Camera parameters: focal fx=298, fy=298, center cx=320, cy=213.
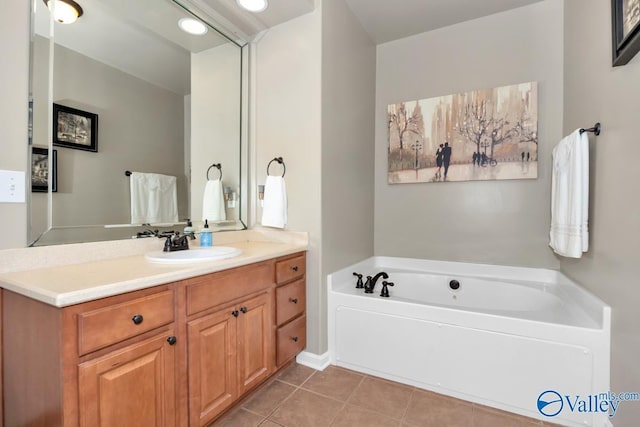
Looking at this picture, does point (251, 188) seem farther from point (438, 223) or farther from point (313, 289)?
point (438, 223)

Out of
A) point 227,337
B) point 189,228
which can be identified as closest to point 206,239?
point 189,228

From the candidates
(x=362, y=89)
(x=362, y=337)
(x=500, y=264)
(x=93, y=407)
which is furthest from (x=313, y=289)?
(x=362, y=89)

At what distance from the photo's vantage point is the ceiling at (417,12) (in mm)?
2334

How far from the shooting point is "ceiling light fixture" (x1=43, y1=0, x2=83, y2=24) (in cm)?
132

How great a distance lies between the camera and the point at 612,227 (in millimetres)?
1471

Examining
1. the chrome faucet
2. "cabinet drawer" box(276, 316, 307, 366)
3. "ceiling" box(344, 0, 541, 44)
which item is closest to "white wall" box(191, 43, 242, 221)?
the chrome faucet

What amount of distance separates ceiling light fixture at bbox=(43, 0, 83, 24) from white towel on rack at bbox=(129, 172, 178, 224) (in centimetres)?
73

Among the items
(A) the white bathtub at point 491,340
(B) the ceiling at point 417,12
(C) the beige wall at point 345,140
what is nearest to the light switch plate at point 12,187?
(C) the beige wall at point 345,140

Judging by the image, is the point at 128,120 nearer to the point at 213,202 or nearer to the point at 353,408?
the point at 213,202

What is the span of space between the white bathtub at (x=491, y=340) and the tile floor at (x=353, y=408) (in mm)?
83

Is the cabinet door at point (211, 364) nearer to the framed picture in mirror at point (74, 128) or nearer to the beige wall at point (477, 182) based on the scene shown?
the framed picture in mirror at point (74, 128)

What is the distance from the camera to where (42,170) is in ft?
4.25

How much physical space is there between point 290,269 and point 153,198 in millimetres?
930

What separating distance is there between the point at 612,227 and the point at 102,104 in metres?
2.61
